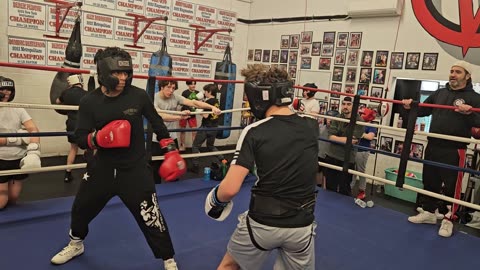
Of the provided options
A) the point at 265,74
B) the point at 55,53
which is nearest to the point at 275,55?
the point at 55,53

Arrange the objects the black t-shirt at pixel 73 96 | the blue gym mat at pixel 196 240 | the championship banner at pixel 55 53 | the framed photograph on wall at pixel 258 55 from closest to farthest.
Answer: the blue gym mat at pixel 196 240 → the black t-shirt at pixel 73 96 → the championship banner at pixel 55 53 → the framed photograph on wall at pixel 258 55

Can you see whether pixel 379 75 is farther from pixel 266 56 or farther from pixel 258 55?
pixel 258 55

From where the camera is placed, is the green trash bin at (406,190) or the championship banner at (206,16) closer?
the green trash bin at (406,190)

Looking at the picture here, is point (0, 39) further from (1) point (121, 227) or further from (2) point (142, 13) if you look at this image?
(1) point (121, 227)

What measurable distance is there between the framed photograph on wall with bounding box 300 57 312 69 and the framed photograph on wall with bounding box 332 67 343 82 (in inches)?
18.5

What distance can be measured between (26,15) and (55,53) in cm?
54

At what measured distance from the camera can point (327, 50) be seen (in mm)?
5879

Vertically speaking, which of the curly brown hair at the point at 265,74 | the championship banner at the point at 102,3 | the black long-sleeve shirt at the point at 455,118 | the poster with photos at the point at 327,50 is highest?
the championship banner at the point at 102,3

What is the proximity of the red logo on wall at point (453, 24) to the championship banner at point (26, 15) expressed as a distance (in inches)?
179

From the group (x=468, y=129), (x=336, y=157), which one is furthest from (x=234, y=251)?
(x=336, y=157)

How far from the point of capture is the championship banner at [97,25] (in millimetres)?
5309

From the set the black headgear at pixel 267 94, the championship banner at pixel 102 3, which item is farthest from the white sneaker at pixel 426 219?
the championship banner at pixel 102 3

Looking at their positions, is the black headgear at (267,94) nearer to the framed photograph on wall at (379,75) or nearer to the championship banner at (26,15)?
the framed photograph on wall at (379,75)

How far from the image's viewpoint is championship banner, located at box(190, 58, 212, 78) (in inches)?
260
